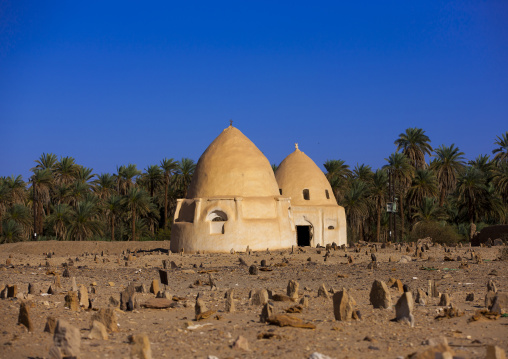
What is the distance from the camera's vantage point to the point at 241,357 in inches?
208

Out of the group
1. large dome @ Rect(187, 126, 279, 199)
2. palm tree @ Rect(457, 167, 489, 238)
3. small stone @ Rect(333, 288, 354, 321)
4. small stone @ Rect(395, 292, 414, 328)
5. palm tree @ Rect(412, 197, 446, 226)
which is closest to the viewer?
small stone @ Rect(395, 292, 414, 328)

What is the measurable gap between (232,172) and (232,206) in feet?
5.46

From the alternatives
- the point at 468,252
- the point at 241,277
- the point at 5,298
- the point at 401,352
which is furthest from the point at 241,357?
the point at 468,252

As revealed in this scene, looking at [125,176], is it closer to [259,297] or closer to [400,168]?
[400,168]

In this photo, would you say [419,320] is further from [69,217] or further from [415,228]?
[69,217]

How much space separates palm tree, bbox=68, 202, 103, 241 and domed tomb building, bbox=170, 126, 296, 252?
10608 millimetres

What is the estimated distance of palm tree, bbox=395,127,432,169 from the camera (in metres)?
41.3

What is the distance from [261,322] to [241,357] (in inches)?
65.6

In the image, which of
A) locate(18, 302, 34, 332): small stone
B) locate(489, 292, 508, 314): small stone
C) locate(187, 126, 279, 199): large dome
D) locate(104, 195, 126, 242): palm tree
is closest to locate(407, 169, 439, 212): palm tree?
locate(187, 126, 279, 199): large dome

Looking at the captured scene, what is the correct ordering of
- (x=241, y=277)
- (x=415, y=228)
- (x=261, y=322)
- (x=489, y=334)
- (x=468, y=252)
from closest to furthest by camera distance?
1. (x=489, y=334)
2. (x=261, y=322)
3. (x=241, y=277)
4. (x=468, y=252)
5. (x=415, y=228)

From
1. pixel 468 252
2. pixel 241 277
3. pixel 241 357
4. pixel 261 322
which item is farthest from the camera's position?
pixel 468 252

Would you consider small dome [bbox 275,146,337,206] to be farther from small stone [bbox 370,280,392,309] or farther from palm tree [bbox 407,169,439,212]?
small stone [bbox 370,280,392,309]

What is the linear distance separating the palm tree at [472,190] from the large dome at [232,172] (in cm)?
1491

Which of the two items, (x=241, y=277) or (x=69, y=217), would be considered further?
(x=69, y=217)
